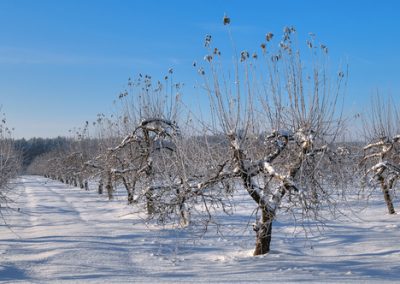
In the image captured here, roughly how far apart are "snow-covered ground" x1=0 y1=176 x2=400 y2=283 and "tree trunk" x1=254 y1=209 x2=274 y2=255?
243mm

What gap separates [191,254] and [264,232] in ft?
6.38

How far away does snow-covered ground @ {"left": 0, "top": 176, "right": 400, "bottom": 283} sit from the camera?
305 inches

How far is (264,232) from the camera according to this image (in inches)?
360

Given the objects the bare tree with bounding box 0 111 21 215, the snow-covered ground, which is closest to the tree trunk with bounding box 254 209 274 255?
the snow-covered ground

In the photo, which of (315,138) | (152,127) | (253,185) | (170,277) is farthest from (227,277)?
(152,127)

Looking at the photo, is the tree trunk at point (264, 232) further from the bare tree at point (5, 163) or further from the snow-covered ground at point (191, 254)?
the bare tree at point (5, 163)

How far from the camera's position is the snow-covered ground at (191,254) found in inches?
305

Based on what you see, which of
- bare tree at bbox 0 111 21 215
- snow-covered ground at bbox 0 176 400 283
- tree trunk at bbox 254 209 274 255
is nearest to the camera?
snow-covered ground at bbox 0 176 400 283

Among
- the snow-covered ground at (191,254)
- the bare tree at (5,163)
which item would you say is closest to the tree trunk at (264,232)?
the snow-covered ground at (191,254)

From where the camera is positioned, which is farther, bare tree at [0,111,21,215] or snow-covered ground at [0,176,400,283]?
bare tree at [0,111,21,215]

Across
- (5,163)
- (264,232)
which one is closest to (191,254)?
(264,232)

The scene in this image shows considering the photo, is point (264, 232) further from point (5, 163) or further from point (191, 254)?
point (5, 163)

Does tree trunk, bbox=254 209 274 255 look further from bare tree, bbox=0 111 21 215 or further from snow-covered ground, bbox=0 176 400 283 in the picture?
bare tree, bbox=0 111 21 215

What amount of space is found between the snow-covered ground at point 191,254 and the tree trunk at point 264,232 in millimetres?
243
